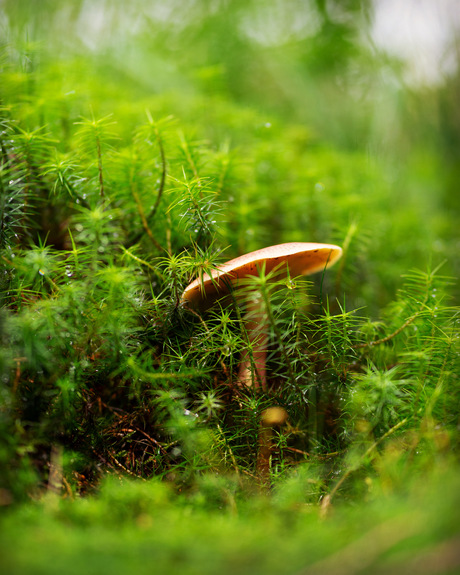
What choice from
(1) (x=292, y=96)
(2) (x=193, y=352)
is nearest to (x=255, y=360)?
(2) (x=193, y=352)

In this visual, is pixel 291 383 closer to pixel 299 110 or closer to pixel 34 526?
pixel 34 526

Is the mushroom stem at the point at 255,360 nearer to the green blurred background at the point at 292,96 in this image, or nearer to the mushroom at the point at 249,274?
the mushroom at the point at 249,274

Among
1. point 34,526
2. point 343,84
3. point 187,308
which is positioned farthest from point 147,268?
point 343,84

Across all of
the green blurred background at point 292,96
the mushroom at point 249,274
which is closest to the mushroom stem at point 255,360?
the mushroom at point 249,274

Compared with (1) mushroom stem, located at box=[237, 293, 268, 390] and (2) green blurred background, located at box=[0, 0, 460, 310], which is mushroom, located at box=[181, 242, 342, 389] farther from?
(2) green blurred background, located at box=[0, 0, 460, 310]

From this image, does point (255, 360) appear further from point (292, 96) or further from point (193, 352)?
point (292, 96)

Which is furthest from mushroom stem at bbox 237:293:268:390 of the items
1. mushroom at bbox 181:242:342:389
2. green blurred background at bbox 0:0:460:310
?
green blurred background at bbox 0:0:460:310
